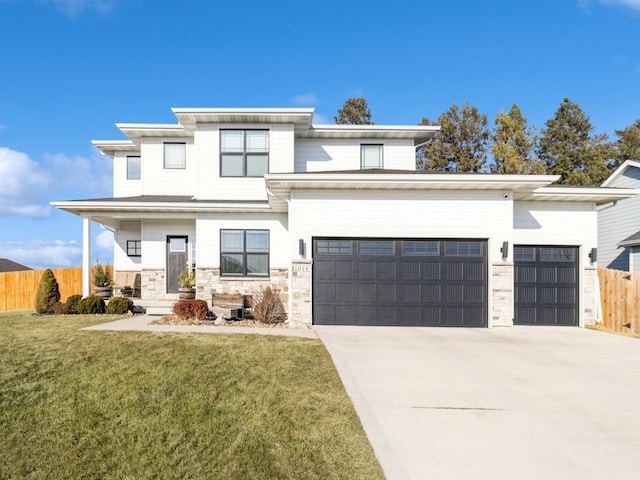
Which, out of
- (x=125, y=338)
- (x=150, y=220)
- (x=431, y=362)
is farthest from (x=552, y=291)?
(x=150, y=220)

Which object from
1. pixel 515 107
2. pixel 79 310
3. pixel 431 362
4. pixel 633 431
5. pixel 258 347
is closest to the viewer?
pixel 633 431

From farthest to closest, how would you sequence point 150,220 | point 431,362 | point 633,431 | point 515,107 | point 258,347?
point 515,107 → point 150,220 → point 258,347 → point 431,362 → point 633,431

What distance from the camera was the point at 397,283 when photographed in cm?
1094

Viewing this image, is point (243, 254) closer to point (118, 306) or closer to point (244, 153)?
point (244, 153)

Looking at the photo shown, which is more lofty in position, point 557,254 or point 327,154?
point 327,154

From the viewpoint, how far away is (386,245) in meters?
→ 11.0

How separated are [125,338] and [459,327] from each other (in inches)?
331

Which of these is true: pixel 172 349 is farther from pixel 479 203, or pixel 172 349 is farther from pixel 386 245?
pixel 479 203

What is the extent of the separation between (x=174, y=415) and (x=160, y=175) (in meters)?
12.4

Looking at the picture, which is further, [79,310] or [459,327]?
[79,310]

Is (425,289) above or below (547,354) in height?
above

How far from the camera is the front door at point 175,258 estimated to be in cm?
1456

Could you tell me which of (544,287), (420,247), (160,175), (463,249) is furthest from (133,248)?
(544,287)

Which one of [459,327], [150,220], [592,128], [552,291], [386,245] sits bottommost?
[459,327]
